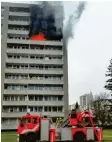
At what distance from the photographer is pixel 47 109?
12.6m

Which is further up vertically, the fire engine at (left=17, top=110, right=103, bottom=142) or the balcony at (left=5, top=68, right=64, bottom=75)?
the balcony at (left=5, top=68, right=64, bottom=75)

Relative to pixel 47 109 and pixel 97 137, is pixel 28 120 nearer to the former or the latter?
pixel 97 137

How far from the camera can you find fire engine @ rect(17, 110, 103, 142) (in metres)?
6.21

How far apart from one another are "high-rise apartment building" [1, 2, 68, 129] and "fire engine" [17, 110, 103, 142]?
395 centimetres

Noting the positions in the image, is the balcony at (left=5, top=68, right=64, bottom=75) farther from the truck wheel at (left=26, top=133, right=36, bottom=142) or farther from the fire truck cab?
the truck wheel at (left=26, top=133, right=36, bottom=142)

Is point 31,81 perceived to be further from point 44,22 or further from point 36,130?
point 36,130

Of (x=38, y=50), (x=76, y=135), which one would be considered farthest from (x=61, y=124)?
(x=38, y=50)

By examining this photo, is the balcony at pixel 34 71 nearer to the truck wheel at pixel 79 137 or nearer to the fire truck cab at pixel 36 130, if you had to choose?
the fire truck cab at pixel 36 130

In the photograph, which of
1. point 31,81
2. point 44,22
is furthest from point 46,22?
point 31,81

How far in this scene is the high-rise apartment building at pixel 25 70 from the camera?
425 inches

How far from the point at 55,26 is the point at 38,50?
1291mm

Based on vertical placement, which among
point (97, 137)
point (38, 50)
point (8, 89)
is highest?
point (38, 50)

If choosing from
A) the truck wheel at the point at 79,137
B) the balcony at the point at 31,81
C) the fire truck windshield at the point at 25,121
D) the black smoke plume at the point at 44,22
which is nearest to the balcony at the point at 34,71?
the balcony at the point at 31,81

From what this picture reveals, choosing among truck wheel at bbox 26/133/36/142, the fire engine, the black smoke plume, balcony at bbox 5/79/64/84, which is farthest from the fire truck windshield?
balcony at bbox 5/79/64/84
